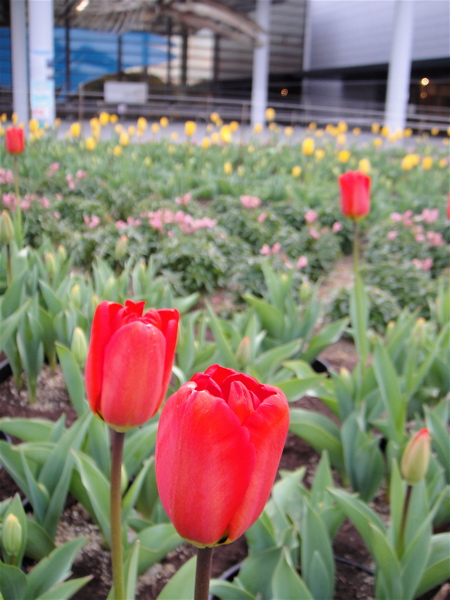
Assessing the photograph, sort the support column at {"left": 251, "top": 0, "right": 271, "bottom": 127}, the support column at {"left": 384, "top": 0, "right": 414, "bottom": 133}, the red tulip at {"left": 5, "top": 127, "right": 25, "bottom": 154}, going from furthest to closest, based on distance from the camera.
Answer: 1. the support column at {"left": 251, "top": 0, "right": 271, "bottom": 127}
2. the support column at {"left": 384, "top": 0, "right": 414, "bottom": 133}
3. the red tulip at {"left": 5, "top": 127, "right": 25, "bottom": 154}

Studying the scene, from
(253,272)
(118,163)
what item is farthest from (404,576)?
(118,163)

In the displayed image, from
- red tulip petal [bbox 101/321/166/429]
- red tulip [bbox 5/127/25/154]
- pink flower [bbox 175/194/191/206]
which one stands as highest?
red tulip [bbox 5/127/25/154]

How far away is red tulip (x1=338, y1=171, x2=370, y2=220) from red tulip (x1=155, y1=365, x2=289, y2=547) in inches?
58.4

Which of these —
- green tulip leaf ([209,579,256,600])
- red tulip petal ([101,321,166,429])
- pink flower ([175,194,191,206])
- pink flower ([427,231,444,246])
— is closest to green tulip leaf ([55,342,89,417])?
green tulip leaf ([209,579,256,600])

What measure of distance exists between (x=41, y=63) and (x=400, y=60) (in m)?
10.4

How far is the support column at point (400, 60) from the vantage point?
56.7 ft

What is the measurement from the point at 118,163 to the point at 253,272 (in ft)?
9.04

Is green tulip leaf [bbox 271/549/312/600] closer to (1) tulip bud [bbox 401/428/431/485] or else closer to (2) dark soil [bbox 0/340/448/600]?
(1) tulip bud [bbox 401/428/431/485]

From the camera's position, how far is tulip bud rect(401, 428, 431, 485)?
94 centimetres

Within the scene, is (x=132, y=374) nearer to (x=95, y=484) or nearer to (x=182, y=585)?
(x=182, y=585)

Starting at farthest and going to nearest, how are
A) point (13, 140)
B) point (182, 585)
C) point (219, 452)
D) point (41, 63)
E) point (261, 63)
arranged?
point (261, 63)
point (41, 63)
point (13, 140)
point (182, 585)
point (219, 452)

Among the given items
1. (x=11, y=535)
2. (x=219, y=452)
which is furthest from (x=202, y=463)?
(x=11, y=535)

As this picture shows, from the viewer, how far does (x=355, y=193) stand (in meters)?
1.93

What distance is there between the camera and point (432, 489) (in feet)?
4.60
